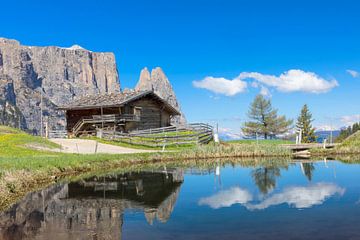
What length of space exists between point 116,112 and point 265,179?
32621mm

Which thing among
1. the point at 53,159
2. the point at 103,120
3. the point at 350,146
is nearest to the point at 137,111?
the point at 103,120

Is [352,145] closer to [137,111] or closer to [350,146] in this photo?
[350,146]

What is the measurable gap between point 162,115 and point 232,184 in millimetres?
38903

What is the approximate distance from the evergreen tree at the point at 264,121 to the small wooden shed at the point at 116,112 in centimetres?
2247

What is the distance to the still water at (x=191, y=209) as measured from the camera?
31.4 feet

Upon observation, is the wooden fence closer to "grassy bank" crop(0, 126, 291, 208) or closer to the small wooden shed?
the small wooden shed

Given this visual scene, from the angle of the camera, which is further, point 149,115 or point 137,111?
point 149,115

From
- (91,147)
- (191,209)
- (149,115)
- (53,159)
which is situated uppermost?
(149,115)

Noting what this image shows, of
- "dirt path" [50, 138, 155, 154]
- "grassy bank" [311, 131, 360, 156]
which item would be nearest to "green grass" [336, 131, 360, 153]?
"grassy bank" [311, 131, 360, 156]

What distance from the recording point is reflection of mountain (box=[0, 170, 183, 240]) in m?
9.80

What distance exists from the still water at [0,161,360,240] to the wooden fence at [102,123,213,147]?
65.3ft

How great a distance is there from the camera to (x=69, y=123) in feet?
176

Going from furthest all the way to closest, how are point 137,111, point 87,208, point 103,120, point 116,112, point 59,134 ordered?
point 59,134 < point 137,111 < point 116,112 < point 103,120 < point 87,208

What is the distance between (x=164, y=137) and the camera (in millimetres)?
41375
